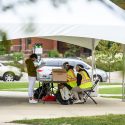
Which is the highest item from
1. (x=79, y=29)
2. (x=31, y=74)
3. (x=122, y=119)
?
(x=79, y=29)

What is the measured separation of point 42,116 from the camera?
34.8ft

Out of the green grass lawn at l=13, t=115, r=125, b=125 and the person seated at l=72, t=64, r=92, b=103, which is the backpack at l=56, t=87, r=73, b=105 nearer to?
the person seated at l=72, t=64, r=92, b=103

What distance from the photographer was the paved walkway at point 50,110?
1077 centimetres

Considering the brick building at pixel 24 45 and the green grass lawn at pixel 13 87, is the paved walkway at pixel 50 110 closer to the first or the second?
the green grass lawn at pixel 13 87

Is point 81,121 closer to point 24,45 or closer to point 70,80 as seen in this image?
point 70,80

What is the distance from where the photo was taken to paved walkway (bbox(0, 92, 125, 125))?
10.8 meters

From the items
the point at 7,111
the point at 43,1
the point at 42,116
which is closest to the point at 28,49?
the point at 43,1

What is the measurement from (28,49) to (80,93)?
11.3 m

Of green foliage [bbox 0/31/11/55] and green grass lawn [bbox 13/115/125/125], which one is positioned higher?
green foliage [bbox 0/31/11/55]

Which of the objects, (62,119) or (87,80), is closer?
(62,119)

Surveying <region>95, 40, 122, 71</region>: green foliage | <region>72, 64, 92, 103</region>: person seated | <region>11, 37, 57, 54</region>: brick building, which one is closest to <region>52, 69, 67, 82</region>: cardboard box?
<region>72, 64, 92, 103</region>: person seated

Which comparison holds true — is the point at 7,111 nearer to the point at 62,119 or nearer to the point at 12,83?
the point at 62,119

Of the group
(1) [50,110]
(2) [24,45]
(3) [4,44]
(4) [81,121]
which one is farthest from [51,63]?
(3) [4,44]

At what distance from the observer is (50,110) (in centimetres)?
1188
